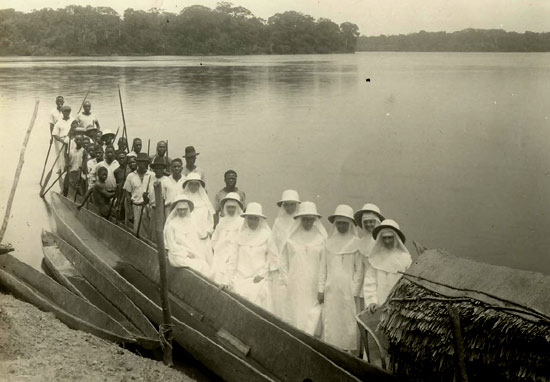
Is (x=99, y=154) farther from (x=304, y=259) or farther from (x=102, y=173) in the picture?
(x=304, y=259)

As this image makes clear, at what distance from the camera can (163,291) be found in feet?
20.3

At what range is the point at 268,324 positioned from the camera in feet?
19.9

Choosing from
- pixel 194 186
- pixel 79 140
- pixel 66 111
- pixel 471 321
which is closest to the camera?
pixel 471 321

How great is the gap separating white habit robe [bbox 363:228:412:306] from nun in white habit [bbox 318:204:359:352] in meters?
0.26

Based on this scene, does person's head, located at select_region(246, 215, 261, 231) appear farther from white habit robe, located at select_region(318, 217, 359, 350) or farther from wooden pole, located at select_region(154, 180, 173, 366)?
wooden pole, located at select_region(154, 180, 173, 366)

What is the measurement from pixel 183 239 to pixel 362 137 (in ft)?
58.4

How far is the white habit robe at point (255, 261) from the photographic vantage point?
277 inches

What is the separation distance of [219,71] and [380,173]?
24274 millimetres

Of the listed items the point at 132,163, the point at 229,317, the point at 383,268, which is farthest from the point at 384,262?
the point at 132,163

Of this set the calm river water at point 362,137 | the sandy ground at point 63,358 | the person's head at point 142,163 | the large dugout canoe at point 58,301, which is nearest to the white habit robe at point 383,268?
the sandy ground at point 63,358

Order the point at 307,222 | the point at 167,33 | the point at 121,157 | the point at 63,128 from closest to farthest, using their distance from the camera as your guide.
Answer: the point at 307,222 < the point at 121,157 < the point at 63,128 < the point at 167,33

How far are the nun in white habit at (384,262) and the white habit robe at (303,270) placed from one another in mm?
682

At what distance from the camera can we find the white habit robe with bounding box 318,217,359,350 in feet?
20.5

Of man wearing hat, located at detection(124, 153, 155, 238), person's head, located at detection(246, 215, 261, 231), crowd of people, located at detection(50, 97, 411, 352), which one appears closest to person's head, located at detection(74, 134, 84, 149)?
man wearing hat, located at detection(124, 153, 155, 238)
